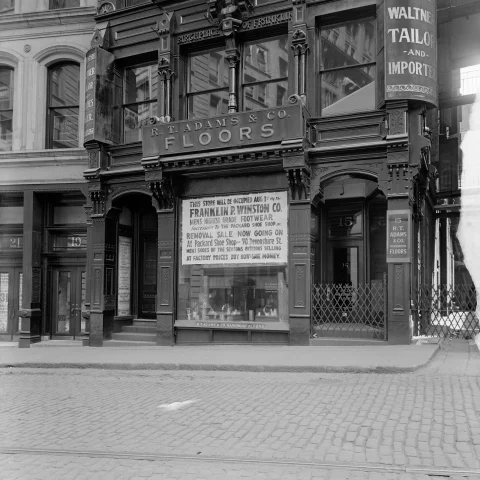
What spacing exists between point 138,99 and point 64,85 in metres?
2.74

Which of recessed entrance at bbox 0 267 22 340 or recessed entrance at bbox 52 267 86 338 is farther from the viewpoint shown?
recessed entrance at bbox 0 267 22 340

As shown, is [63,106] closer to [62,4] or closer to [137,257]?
[62,4]

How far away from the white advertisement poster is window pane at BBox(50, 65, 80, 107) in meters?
5.70

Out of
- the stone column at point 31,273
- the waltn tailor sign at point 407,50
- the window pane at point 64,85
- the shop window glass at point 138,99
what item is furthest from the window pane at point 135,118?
the waltn tailor sign at point 407,50

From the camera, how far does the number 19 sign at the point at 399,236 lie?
14008 mm

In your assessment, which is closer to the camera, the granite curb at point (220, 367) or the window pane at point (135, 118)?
the granite curb at point (220, 367)

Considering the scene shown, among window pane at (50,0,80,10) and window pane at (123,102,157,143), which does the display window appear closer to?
window pane at (123,102,157,143)

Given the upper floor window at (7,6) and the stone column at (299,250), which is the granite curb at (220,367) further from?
the upper floor window at (7,6)

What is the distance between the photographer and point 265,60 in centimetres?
1645

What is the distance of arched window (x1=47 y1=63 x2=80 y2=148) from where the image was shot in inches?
754

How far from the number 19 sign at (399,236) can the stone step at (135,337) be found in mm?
7151

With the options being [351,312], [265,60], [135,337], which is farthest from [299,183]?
[135,337]

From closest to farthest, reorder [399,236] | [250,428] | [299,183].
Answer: [250,428] → [399,236] → [299,183]

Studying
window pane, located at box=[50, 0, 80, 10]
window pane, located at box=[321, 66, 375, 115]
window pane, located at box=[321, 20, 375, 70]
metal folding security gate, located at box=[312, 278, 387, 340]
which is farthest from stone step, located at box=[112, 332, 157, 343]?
window pane, located at box=[50, 0, 80, 10]
